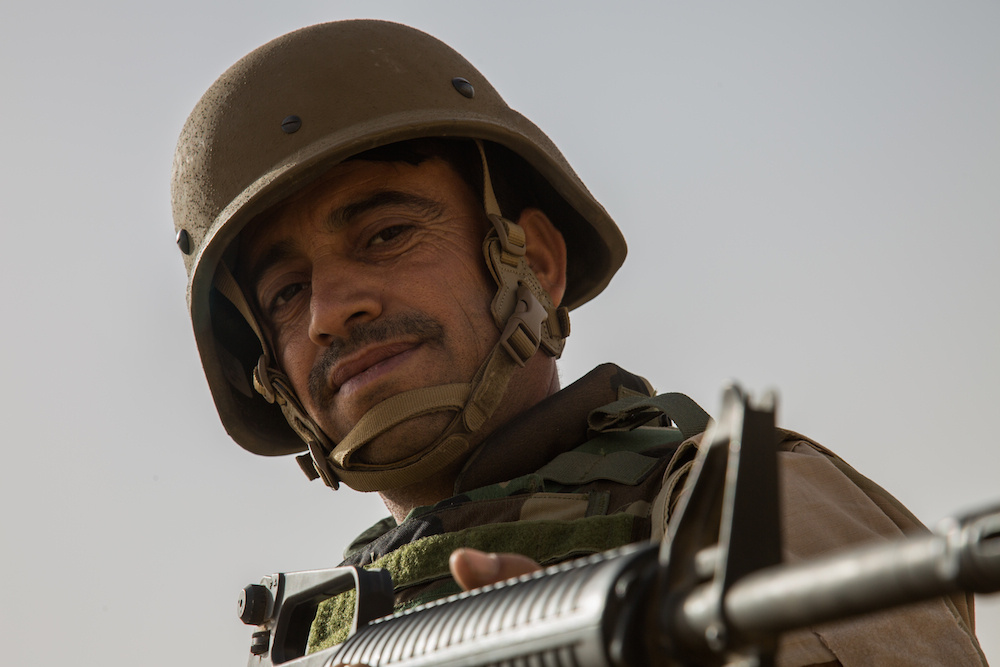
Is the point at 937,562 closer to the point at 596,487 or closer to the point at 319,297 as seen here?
the point at 596,487

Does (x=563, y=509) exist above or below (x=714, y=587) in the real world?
below

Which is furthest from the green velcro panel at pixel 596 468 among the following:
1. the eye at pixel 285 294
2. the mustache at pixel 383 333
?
the eye at pixel 285 294

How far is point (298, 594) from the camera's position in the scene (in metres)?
2.64

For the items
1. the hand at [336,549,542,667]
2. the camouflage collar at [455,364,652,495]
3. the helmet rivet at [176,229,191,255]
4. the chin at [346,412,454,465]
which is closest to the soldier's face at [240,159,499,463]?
the chin at [346,412,454,465]

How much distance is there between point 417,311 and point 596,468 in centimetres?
99

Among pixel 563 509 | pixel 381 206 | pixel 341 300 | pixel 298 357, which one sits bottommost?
pixel 563 509

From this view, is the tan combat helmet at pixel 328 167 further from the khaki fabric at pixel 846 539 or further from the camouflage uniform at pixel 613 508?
the khaki fabric at pixel 846 539

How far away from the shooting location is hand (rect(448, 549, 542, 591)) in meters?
1.97

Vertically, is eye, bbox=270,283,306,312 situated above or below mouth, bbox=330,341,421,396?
above

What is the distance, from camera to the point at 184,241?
4.61m

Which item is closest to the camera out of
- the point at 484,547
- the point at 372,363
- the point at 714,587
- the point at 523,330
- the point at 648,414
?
the point at 714,587

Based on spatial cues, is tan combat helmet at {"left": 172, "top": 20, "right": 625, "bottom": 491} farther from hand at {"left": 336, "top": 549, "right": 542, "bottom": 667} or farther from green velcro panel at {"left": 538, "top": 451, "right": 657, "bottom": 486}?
hand at {"left": 336, "top": 549, "right": 542, "bottom": 667}

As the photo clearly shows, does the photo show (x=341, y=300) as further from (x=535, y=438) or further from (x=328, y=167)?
(x=535, y=438)

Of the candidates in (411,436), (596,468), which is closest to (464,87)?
(411,436)
